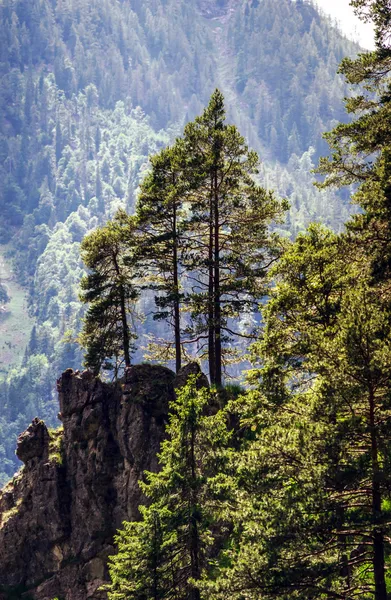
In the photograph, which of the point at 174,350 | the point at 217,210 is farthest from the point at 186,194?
the point at 174,350

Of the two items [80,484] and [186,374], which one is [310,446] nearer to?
[186,374]

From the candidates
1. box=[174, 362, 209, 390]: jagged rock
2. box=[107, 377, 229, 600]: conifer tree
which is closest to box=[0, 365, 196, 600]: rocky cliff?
box=[174, 362, 209, 390]: jagged rock

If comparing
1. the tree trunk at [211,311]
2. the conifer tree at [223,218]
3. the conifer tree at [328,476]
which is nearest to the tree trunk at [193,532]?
the conifer tree at [328,476]

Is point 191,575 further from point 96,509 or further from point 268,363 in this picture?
point 96,509

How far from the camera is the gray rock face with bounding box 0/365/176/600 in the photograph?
37125mm

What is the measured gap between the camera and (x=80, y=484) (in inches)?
1535

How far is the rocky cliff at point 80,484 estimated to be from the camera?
37.1 metres


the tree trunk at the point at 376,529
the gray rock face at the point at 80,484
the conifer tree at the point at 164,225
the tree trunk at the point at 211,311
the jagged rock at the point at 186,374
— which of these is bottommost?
the tree trunk at the point at 376,529

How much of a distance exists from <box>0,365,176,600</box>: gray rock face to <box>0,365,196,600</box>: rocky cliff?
48 millimetres

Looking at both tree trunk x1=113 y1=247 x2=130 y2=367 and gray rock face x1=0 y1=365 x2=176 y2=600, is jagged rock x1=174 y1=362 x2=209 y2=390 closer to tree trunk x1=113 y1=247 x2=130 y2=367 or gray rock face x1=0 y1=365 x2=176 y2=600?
gray rock face x1=0 y1=365 x2=176 y2=600

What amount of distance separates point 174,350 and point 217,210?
9664mm

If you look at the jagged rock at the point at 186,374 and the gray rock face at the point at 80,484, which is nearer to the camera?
the jagged rock at the point at 186,374

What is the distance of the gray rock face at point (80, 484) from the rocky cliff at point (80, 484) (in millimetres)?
48

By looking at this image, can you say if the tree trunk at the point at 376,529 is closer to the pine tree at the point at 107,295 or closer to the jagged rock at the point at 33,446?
the pine tree at the point at 107,295
